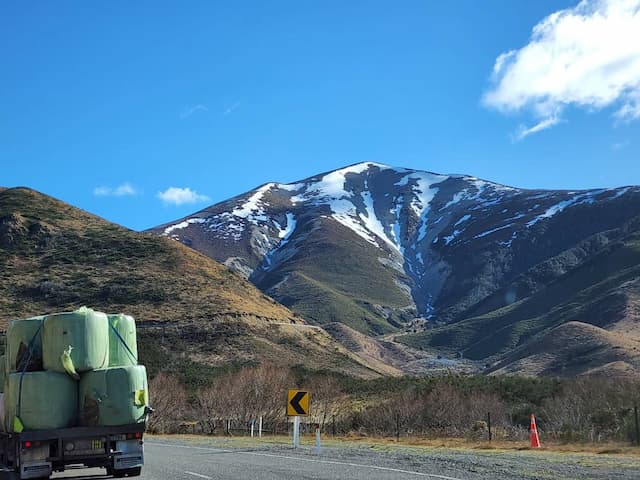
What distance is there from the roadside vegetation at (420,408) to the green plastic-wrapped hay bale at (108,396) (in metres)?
15.8

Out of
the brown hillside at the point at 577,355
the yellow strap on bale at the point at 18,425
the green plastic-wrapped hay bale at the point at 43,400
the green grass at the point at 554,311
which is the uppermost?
the green grass at the point at 554,311

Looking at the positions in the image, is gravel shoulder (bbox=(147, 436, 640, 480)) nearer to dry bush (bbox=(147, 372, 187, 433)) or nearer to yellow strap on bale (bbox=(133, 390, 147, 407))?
yellow strap on bale (bbox=(133, 390, 147, 407))

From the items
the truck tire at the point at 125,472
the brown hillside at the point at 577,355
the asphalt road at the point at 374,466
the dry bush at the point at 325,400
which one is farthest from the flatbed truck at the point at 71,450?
the brown hillside at the point at 577,355

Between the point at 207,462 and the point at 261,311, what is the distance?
6597 cm

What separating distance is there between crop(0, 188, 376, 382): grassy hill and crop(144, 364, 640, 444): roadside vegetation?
1680cm

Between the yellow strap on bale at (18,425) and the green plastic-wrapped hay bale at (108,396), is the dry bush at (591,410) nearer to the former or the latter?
the green plastic-wrapped hay bale at (108,396)

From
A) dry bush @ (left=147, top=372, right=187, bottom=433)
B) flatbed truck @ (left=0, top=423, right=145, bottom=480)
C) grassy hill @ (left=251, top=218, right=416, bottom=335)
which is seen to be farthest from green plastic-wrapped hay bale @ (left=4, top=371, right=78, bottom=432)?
grassy hill @ (left=251, top=218, right=416, bottom=335)

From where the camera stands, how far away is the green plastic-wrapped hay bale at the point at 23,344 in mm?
A: 12156

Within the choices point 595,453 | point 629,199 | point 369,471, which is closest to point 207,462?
point 369,471

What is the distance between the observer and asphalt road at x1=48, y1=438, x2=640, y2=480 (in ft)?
45.0

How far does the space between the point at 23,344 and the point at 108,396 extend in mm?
1635

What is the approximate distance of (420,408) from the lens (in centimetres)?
3459

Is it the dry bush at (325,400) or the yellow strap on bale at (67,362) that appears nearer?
the yellow strap on bale at (67,362)

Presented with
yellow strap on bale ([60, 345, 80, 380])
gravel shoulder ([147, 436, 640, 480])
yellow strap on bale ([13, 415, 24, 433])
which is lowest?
gravel shoulder ([147, 436, 640, 480])
